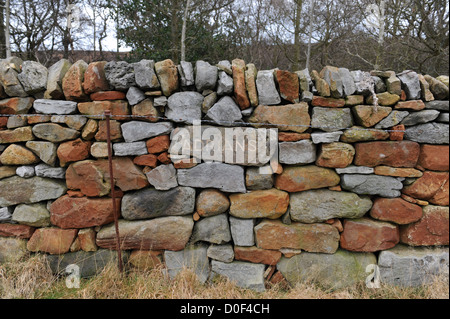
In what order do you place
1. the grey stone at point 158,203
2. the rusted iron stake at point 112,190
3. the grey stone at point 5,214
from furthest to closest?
the grey stone at point 5,214 → the grey stone at point 158,203 → the rusted iron stake at point 112,190

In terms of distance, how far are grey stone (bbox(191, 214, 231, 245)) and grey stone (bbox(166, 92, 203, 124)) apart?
100 centimetres

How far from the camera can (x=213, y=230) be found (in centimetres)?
267

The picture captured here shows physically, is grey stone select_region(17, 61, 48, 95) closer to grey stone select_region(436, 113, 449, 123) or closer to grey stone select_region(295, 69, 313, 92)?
grey stone select_region(295, 69, 313, 92)

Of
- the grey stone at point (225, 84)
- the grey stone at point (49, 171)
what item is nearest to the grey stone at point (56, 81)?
the grey stone at point (49, 171)

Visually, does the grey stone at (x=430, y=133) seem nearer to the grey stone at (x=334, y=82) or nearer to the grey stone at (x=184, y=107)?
the grey stone at (x=334, y=82)

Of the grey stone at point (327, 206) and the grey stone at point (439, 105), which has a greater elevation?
the grey stone at point (439, 105)

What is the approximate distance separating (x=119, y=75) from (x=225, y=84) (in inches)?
39.1

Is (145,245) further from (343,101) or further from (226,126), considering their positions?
(343,101)

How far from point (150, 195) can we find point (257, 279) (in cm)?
135

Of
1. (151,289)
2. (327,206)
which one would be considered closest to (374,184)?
(327,206)

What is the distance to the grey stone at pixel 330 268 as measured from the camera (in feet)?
8.66

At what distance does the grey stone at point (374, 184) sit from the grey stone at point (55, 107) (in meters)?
2.71

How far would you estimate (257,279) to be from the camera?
2652 mm

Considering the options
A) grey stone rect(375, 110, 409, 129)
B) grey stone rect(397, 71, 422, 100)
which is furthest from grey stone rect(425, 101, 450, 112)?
grey stone rect(375, 110, 409, 129)
